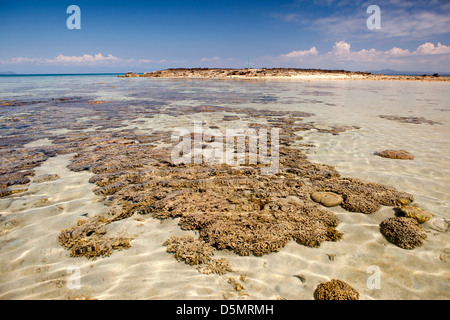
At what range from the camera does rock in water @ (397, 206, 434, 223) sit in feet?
12.7

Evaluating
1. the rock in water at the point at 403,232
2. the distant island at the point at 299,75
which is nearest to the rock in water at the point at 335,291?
the rock in water at the point at 403,232

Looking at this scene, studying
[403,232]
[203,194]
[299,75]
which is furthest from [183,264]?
[299,75]

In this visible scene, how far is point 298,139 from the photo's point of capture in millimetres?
8594

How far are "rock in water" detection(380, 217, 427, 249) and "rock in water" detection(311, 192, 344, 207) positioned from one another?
2.63 feet

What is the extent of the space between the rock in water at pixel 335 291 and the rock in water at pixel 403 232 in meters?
1.32

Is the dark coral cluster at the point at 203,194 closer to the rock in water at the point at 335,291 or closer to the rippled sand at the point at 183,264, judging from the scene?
the rippled sand at the point at 183,264

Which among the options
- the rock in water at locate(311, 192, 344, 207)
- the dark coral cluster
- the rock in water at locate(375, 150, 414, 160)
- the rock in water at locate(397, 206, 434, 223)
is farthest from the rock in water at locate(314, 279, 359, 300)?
the rock in water at locate(375, 150, 414, 160)

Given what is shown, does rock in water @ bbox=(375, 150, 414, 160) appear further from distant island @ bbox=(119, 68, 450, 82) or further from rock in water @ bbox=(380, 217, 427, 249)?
distant island @ bbox=(119, 68, 450, 82)

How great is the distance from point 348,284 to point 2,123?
594 inches

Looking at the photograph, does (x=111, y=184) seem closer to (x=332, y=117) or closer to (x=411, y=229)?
(x=411, y=229)

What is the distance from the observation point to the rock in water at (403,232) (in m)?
3.40

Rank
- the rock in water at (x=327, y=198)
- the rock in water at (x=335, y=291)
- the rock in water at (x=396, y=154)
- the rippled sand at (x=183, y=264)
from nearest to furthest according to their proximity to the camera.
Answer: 1. the rock in water at (x=335, y=291)
2. the rippled sand at (x=183, y=264)
3. the rock in water at (x=327, y=198)
4. the rock in water at (x=396, y=154)

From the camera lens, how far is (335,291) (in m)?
2.67
